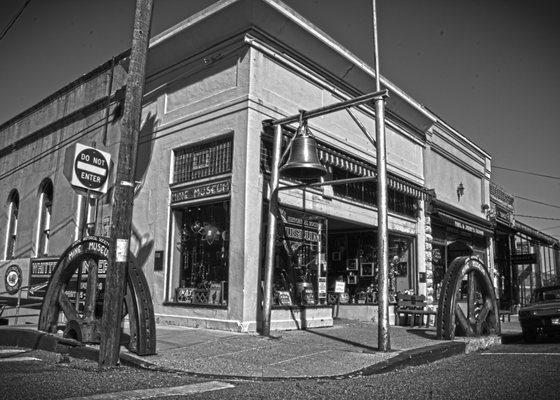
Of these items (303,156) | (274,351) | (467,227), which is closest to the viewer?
(274,351)

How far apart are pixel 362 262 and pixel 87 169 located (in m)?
9.62

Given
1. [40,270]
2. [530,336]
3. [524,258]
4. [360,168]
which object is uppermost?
[360,168]

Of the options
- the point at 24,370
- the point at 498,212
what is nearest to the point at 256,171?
the point at 24,370

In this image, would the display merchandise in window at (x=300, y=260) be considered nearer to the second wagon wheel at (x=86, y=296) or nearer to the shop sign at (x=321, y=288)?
the shop sign at (x=321, y=288)

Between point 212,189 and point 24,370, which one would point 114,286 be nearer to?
point 24,370

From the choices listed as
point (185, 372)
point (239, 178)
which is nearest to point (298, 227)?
point (239, 178)

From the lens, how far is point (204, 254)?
1191cm

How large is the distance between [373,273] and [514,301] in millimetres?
14425

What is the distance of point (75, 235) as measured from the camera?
15.3 meters

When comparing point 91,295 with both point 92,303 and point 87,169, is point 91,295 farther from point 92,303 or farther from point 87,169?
point 87,169

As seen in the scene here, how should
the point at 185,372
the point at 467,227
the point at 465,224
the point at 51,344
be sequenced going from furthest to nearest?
the point at 467,227 → the point at 465,224 → the point at 51,344 → the point at 185,372

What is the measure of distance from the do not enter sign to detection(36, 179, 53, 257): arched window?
27.3ft

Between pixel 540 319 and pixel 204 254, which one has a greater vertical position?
pixel 204 254

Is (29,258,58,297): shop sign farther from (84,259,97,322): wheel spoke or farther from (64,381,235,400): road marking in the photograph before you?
(64,381,235,400): road marking
